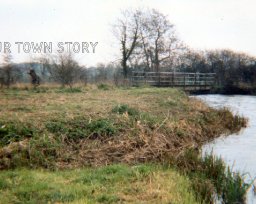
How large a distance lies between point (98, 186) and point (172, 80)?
2527 cm

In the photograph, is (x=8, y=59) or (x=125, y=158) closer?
(x=125, y=158)

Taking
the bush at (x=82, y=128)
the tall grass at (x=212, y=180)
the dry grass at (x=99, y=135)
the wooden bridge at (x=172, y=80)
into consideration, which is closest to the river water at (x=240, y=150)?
the tall grass at (x=212, y=180)

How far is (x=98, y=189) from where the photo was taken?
477 centimetres

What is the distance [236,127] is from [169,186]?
794 centimetres

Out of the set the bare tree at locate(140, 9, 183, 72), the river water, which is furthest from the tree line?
the river water

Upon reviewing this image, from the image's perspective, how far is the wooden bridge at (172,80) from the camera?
2850cm

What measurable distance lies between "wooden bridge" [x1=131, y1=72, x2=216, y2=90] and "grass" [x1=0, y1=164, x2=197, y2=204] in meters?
21.3

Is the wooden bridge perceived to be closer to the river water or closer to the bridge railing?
the bridge railing

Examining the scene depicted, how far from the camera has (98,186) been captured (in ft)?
15.9

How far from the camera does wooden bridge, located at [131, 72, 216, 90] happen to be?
28.5 meters

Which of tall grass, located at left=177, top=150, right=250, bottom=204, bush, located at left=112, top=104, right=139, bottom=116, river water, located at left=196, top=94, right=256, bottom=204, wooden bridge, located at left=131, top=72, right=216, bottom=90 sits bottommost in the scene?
river water, located at left=196, top=94, right=256, bottom=204

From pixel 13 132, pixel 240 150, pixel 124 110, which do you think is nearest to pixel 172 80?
pixel 124 110

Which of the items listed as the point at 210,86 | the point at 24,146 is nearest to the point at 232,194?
the point at 24,146

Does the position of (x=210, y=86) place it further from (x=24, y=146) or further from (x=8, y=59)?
(x=24, y=146)
